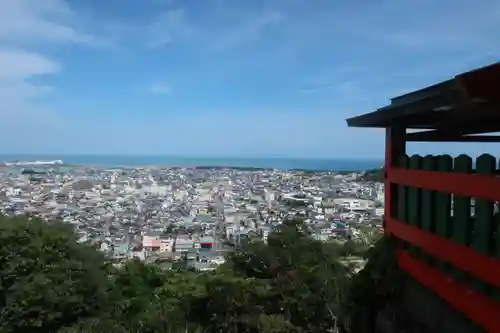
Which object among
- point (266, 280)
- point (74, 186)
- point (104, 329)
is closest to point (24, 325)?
point (104, 329)

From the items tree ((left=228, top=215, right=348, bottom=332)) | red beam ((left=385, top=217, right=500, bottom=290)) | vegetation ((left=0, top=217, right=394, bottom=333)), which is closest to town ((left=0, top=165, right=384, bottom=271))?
tree ((left=228, top=215, right=348, bottom=332))

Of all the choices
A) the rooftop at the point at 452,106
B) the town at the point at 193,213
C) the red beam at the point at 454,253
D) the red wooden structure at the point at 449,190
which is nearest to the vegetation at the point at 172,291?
the town at the point at 193,213

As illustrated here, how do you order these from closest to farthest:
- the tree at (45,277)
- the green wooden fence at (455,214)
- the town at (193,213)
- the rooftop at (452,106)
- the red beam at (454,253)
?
the rooftop at (452,106), the red beam at (454,253), the green wooden fence at (455,214), the tree at (45,277), the town at (193,213)

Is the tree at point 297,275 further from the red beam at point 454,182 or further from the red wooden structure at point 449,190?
the red beam at point 454,182

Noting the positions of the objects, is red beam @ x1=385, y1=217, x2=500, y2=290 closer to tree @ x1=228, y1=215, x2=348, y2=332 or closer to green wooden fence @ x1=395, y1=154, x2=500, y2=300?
green wooden fence @ x1=395, y1=154, x2=500, y2=300

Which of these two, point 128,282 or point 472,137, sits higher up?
point 472,137

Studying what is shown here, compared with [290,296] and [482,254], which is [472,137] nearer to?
[482,254]

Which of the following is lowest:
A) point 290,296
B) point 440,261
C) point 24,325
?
point 24,325
